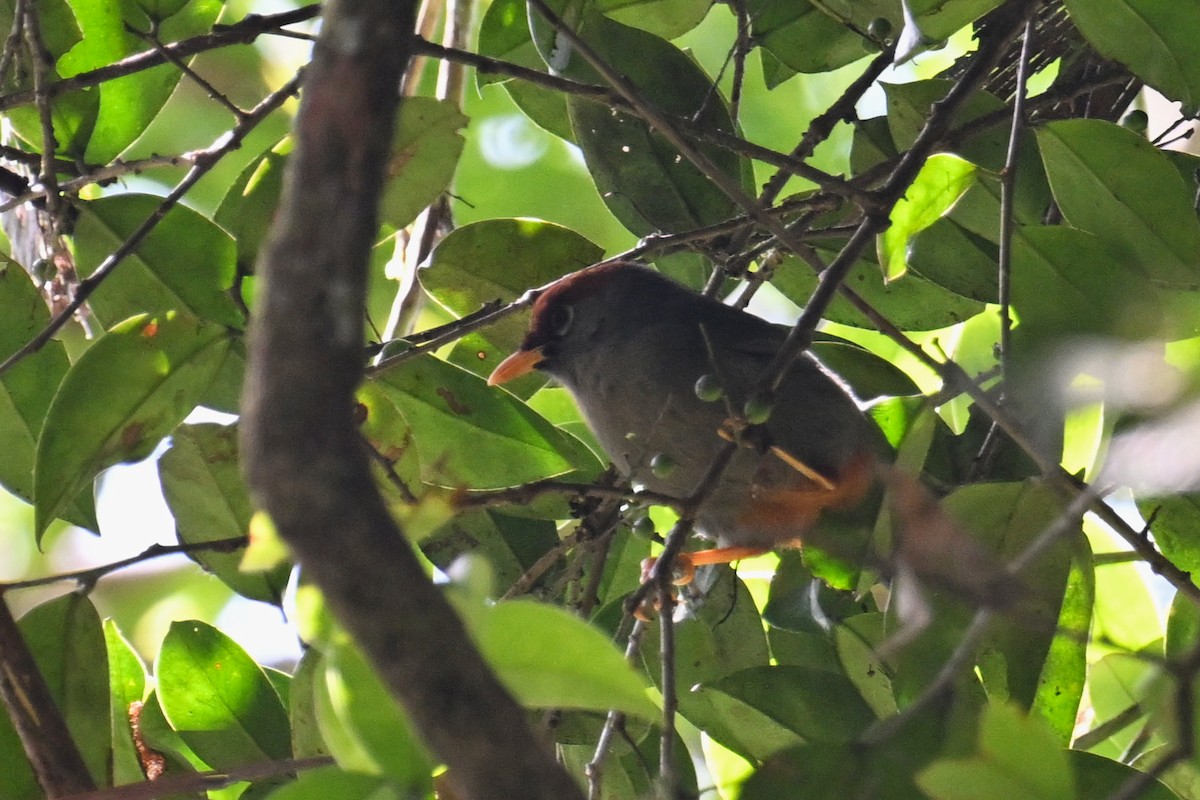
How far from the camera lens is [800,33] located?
10.3ft

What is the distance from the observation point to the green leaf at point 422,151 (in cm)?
279

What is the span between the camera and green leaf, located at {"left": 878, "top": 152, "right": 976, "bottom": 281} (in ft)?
8.11

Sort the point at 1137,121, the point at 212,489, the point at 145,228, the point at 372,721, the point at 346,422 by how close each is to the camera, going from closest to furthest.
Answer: the point at 346,422
the point at 372,721
the point at 145,228
the point at 212,489
the point at 1137,121

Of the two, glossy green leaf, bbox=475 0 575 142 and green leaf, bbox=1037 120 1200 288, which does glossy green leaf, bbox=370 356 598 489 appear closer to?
glossy green leaf, bbox=475 0 575 142

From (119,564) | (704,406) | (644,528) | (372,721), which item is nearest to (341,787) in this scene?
(372,721)

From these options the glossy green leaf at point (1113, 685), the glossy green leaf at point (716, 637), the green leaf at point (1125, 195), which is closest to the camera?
the green leaf at point (1125, 195)

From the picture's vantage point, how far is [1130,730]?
130 inches

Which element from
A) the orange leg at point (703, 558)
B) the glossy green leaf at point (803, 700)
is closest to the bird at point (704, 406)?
the orange leg at point (703, 558)

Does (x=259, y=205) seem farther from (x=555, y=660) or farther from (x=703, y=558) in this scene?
(x=555, y=660)

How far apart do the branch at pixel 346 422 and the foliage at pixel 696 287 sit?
0.73 m

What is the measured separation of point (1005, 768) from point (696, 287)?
2393 millimetres

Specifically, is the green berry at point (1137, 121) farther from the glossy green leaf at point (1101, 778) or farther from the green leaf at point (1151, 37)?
the glossy green leaf at point (1101, 778)

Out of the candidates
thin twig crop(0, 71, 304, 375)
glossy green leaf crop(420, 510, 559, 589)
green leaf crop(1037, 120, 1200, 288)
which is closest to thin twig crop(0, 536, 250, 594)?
thin twig crop(0, 71, 304, 375)

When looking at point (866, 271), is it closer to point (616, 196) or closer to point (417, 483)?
point (616, 196)
